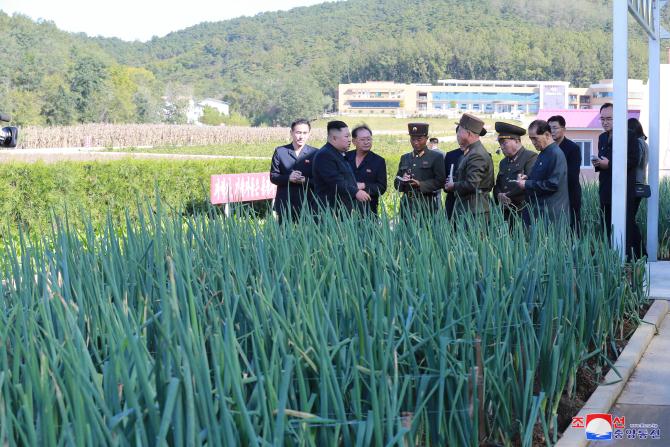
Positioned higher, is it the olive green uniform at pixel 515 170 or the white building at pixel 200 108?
the white building at pixel 200 108

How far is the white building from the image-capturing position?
11741 cm

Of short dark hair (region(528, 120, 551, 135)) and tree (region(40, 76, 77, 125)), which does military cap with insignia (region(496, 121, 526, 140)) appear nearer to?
short dark hair (region(528, 120, 551, 135))

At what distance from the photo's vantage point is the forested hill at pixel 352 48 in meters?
135

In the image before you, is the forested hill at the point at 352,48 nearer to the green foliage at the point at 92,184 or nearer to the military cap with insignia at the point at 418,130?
the green foliage at the point at 92,184

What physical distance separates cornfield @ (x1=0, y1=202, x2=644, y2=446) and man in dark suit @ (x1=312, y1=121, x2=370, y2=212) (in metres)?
1.77

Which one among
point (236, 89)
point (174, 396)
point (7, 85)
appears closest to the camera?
point (174, 396)

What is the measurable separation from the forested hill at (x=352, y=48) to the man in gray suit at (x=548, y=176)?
11243cm

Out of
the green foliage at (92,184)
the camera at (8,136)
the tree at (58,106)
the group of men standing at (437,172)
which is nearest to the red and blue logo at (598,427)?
the group of men standing at (437,172)

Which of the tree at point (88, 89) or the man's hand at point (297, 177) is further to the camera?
the tree at point (88, 89)

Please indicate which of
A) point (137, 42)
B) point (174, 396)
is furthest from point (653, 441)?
point (137, 42)

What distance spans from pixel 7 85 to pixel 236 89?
5738cm

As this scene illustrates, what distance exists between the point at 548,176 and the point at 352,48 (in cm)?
15028

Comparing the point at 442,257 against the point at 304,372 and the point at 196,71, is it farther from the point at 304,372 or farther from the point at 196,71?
the point at 196,71

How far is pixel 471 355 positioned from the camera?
8.89 ft
